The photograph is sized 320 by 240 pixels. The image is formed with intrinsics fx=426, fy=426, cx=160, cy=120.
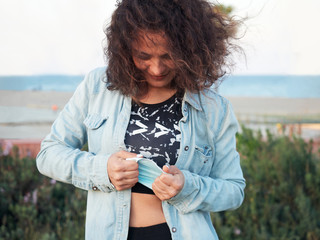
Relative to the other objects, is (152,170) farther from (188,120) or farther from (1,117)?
(1,117)

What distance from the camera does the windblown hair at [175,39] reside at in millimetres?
1844

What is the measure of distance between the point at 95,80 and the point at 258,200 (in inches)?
105

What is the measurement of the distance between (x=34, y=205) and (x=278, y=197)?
2.33 m

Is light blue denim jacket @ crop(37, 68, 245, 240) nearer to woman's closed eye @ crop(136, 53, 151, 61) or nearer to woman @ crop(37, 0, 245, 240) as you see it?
woman @ crop(37, 0, 245, 240)

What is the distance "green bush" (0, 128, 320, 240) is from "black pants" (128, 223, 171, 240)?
1701 millimetres

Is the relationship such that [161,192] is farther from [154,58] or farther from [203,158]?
[154,58]

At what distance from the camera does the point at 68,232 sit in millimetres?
3508

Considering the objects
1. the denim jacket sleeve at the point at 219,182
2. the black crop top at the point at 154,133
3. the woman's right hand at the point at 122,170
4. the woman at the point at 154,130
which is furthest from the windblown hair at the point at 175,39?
the woman's right hand at the point at 122,170

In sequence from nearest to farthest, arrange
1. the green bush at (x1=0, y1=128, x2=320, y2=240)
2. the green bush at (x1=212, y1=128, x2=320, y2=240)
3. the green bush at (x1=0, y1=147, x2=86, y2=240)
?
1. the green bush at (x1=0, y1=147, x2=86, y2=240)
2. the green bush at (x1=0, y1=128, x2=320, y2=240)
3. the green bush at (x1=212, y1=128, x2=320, y2=240)

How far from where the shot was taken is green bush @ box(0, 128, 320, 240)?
12.1 ft

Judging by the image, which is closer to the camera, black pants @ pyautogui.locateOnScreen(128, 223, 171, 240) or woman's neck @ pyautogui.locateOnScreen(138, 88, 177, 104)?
black pants @ pyautogui.locateOnScreen(128, 223, 171, 240)

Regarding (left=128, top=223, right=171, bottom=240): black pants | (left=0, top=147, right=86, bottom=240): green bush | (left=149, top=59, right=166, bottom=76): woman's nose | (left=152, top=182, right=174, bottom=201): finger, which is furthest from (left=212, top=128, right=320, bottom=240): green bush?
(left=149, top=59, right=166, bottom=76): woman's nose

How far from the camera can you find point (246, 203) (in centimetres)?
410

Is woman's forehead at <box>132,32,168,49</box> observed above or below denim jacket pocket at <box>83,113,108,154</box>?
above
